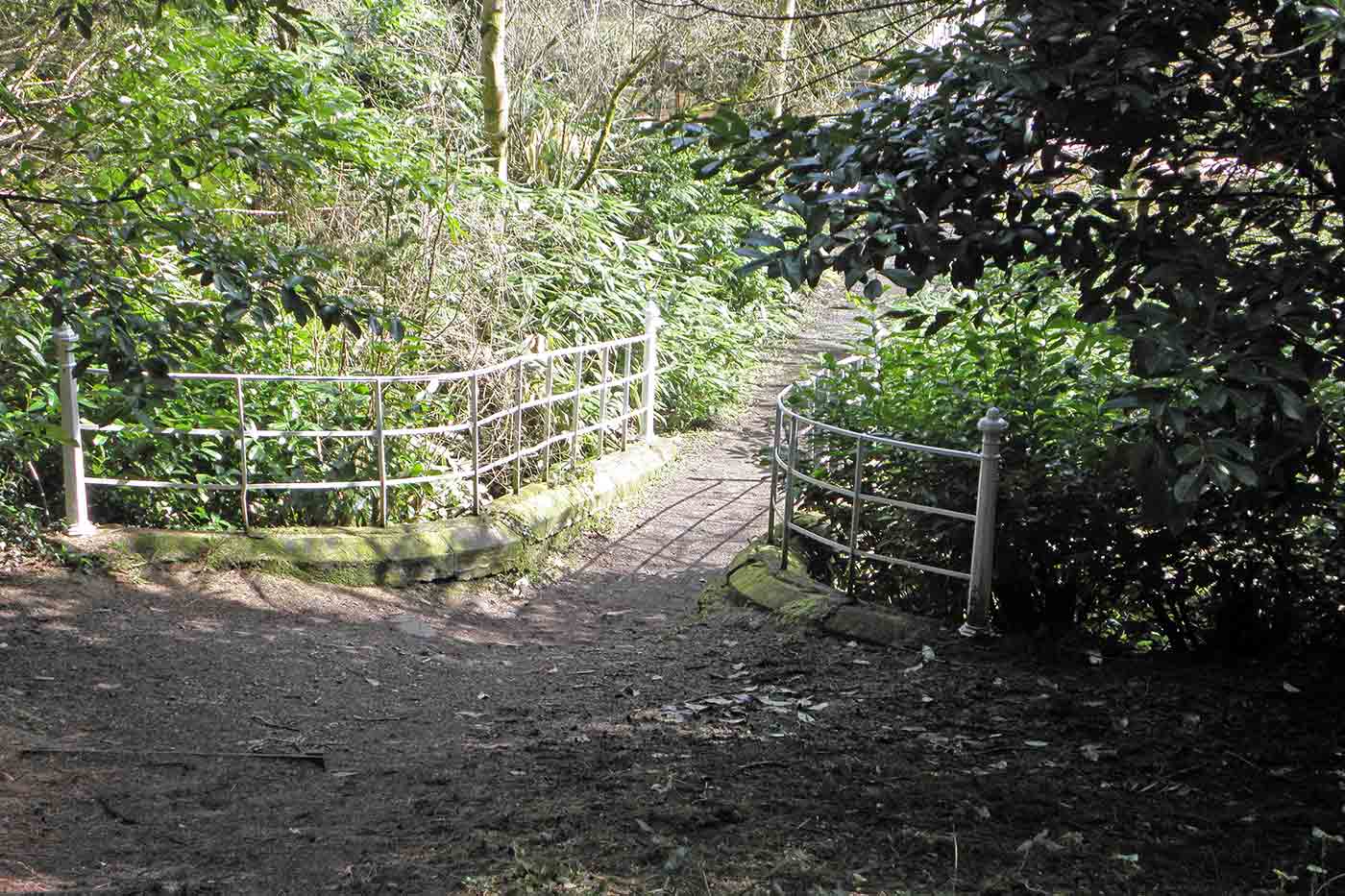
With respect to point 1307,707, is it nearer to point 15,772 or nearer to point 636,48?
point 15,772

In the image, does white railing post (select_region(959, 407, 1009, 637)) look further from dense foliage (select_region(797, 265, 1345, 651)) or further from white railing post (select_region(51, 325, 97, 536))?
white railing post (select_region(51, 325, 97, 536))

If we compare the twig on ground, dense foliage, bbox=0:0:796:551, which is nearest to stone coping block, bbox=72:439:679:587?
dense foliage, bbox=0:0:796:551

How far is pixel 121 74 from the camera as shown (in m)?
7.11

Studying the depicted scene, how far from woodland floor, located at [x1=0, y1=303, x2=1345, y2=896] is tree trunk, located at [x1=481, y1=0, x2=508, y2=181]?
587cm

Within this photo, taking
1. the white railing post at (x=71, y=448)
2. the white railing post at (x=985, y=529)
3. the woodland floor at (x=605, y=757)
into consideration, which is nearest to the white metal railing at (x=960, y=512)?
the white railing post at (x=985, y=529)

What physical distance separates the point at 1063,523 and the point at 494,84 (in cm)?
792

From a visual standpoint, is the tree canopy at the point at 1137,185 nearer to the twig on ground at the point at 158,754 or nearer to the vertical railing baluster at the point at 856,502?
the vertical railing baluster at the point at 856,502

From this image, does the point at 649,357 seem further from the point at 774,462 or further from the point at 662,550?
the point at 774,462

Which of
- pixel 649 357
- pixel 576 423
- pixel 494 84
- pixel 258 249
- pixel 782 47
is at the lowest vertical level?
pixel 576 423

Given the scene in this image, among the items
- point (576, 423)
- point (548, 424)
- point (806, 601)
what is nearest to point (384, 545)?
point (548, 424)

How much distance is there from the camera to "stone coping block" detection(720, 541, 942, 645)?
5.53m

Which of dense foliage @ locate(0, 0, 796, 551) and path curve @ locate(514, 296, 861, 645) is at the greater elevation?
dense foliage @ locate(0, 0, 796, 551)

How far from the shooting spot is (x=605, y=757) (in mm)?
4266

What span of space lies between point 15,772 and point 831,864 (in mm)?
2769
